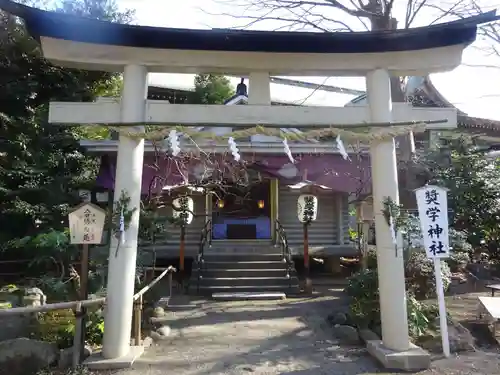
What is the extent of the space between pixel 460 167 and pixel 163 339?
9.82 metres

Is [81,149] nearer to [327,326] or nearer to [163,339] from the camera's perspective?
[163,339]

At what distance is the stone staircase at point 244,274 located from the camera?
10.7 meters

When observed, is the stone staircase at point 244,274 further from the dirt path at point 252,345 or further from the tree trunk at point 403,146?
the tree trunk at point 403,146

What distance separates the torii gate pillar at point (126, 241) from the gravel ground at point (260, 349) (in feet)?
1.64

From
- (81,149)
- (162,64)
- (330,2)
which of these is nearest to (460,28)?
(162,64)

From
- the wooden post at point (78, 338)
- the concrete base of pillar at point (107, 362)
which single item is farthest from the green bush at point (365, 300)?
the wooden post at point (78, 338)

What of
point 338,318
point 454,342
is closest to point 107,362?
point 338,318

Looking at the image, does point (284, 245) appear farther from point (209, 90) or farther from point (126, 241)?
point (209, 90)

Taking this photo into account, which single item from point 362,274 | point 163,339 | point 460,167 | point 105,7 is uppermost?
point 105,7

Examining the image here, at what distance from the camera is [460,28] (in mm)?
5492

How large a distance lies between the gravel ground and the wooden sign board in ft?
6.06

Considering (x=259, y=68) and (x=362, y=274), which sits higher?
(x=259, y=68)

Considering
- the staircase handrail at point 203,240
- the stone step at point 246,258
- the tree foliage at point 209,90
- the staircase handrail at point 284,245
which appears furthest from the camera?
the tree foliage at point 209,90

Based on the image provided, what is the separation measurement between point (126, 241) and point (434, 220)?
15.1 feet
